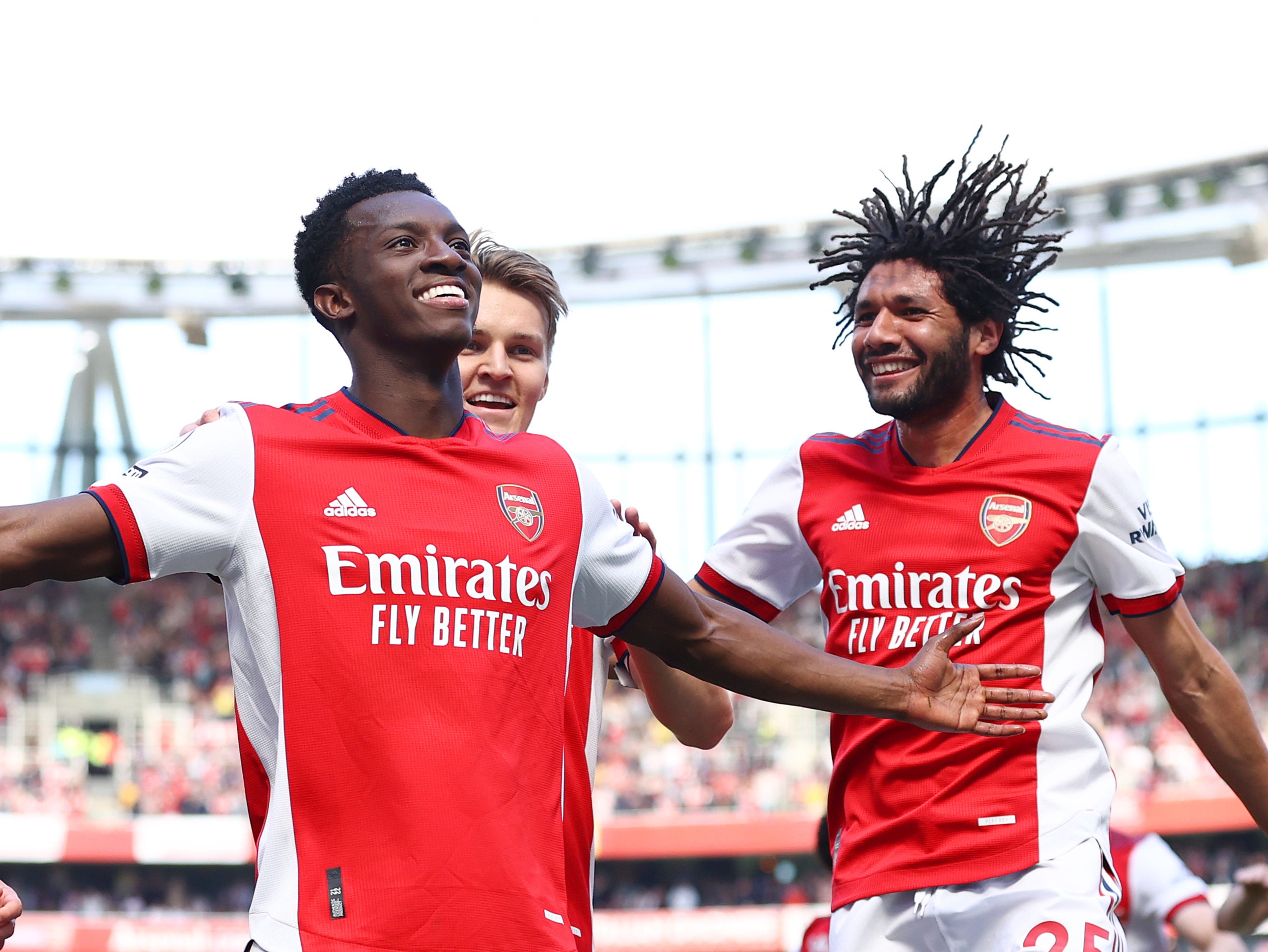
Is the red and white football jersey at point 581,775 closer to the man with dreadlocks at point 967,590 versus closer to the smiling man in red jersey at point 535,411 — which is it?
the smiling man in red jersey at point 535,411

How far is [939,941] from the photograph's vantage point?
4008mm

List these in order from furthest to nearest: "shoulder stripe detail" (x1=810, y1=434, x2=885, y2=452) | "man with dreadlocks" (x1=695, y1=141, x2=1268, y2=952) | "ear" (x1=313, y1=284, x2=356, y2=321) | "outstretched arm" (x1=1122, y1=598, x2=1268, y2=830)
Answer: "shoulder stripe detail" (x1=810, y1=434, x2=885, y2=452)
"outstretched arm" (x1=1122, y1=598, x2=1268, y2=830)
"man with dreadlocks" (x1=695, y1=141, x2=1268, y2=952)
"ear" (x1=313, y1=284, x2=356, y2=321)

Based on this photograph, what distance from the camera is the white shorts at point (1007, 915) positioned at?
3.88m

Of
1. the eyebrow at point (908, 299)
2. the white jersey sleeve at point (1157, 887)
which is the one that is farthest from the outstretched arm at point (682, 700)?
the white jersey sleeve at point (1157, 887)

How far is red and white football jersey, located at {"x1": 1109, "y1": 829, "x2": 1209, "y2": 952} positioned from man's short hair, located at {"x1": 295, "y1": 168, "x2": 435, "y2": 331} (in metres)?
4.00

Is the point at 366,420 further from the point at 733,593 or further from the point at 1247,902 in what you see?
the point at 1247,902

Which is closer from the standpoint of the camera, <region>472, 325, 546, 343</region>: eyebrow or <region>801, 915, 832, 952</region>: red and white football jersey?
<region>472, 325, 546, 343</region>: eyebrow

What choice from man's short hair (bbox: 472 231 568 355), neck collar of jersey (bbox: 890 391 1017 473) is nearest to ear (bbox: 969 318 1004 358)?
neck collar of jersey (bbox: 890 391 1017 473)

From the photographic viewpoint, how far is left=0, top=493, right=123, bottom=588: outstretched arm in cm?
259

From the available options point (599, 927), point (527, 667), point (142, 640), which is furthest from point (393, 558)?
point (142, 640)

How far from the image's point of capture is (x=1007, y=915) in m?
3.96

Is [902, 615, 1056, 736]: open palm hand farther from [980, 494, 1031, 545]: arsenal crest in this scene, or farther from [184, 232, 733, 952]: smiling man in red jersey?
[184, 232, 733, 952]: smiling man in red jersey

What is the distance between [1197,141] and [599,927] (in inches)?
659

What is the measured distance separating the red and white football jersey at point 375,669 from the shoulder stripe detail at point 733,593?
160 cm
